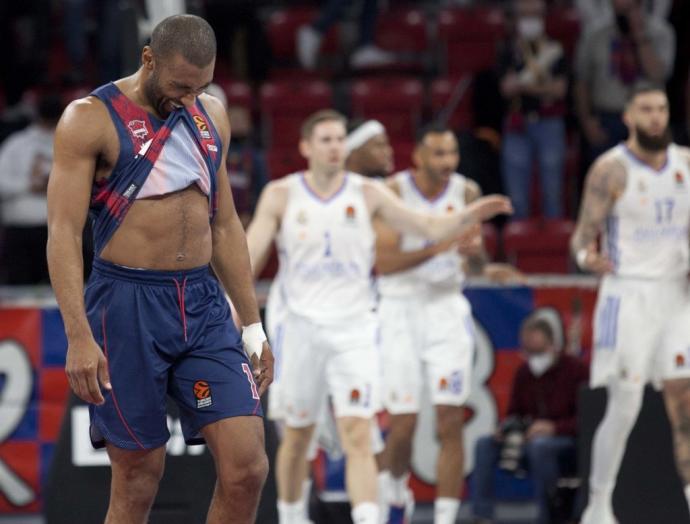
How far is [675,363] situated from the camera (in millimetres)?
8555

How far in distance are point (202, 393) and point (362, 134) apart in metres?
4.31

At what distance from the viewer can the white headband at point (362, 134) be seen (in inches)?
372

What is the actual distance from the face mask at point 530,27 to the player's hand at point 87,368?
818cm

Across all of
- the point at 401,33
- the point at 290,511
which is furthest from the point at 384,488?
the point at 401,33

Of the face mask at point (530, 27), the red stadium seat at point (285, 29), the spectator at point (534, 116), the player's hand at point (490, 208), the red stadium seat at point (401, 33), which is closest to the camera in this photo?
the player's hand at point (490, 208)

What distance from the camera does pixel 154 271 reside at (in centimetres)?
545

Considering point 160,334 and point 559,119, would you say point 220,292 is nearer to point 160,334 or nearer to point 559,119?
point 160,334

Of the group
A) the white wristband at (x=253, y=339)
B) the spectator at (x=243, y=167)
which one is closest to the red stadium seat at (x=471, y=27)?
the spectator at (x=243, y=167)

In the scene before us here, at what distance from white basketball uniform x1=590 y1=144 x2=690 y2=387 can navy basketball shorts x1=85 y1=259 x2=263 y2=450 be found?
3.79 m

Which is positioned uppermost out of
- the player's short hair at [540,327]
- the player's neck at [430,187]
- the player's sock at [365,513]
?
the player's neck at [430,187]

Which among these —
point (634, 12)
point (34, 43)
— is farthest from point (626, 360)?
point (34, 43)

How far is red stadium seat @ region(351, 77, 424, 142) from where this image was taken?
13914 millimetres

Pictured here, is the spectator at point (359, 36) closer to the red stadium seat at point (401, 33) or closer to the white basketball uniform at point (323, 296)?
the red stadium seat at point (401, 33)

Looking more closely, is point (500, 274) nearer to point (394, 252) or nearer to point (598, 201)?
point (394, 252)
